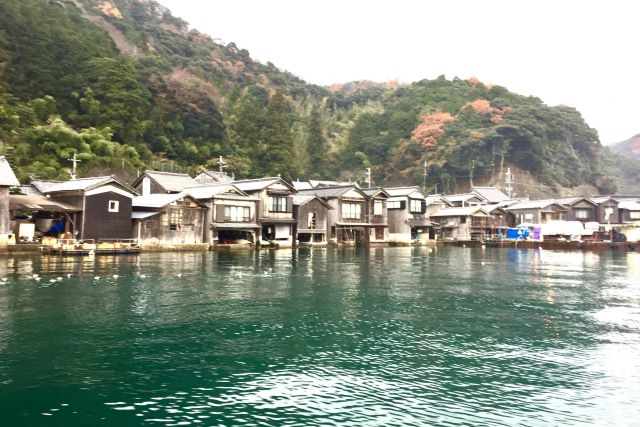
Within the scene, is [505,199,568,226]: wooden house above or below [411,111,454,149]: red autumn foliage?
below

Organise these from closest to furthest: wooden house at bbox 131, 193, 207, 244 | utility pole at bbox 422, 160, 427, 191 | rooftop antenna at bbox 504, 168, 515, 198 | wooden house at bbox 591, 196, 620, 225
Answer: wooden house at bbox 131, 193, 207, 244
wooden house at bbox 591, 196, 620, 225
rooftop antenna at bbox 504, 168, 515, 198
utility pole at bbox 422, 160, 427, 191

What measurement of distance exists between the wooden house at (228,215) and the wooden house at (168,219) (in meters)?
0.96

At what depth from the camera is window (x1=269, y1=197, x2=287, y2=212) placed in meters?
59.7

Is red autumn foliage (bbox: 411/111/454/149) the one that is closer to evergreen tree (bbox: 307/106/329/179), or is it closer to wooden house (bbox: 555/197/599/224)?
evergreen tree (bbox: 307/106/329/179)

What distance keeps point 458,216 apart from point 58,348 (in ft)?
244

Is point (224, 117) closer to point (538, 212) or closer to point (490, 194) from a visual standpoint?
point (490, 194)

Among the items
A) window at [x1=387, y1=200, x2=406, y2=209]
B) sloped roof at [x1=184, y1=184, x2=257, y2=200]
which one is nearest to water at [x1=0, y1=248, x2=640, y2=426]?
sloped roof at [x1=184, y1=184, x2=257, y2=200]

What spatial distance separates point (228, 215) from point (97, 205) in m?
14.8

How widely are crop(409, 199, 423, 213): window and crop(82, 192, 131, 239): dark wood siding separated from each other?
43594 mm

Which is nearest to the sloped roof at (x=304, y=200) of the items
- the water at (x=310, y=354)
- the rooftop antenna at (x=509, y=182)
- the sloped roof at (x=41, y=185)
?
the sloped roof at (x=41, y=185)

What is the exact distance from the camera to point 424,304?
2230cm

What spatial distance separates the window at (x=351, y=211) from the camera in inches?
2650

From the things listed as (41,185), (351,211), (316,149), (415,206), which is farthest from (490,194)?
(41,185)

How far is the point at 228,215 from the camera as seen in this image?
55469 mm
